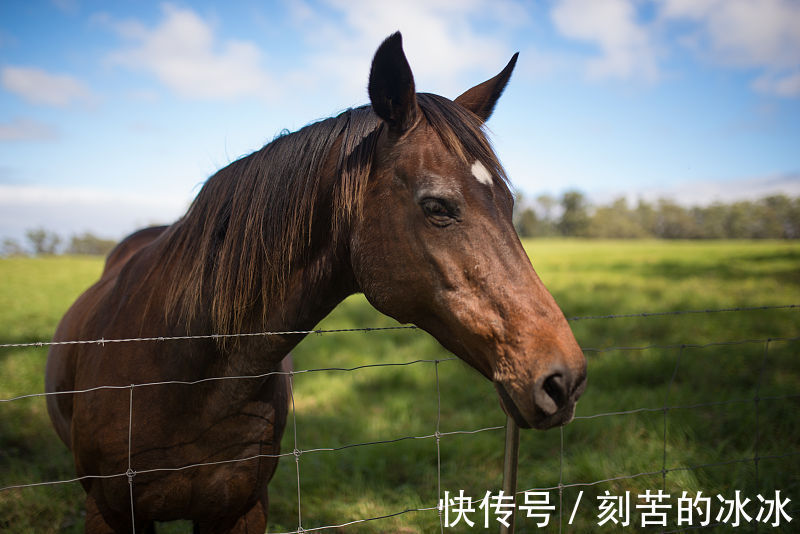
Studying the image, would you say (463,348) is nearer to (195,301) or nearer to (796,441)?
(195,301)

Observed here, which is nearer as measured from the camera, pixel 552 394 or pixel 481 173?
pixel 552 394

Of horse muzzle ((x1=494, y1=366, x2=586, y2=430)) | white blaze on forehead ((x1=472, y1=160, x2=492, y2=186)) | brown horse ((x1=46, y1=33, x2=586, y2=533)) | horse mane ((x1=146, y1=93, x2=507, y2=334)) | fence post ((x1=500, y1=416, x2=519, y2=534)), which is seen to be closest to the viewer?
horse muzzle ((x1=494, y1=366, x2=586, y2=430))

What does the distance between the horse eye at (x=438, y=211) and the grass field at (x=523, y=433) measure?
148cm

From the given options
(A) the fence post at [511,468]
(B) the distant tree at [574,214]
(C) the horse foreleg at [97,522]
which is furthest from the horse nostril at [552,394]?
(B) the distant tree at [574,214]

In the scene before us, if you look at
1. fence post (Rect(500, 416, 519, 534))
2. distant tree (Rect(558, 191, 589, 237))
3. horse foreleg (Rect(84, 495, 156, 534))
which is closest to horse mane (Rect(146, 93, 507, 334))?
horse foreleg (Rect(84, 495, 156, 534))

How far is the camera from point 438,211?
1.49 metres

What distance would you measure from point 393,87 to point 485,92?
62 cm

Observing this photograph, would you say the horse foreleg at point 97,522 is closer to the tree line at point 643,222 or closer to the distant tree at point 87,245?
the tree line at point 643,222

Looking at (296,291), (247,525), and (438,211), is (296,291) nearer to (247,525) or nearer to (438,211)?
(438,211)

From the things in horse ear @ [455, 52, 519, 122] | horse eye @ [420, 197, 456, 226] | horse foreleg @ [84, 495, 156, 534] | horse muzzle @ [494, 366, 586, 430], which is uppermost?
horse ear @ [455, 52, 519, 122]

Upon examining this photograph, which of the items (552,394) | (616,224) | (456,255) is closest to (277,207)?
(456,255)

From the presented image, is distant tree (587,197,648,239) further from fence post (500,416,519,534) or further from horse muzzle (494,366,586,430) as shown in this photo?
horse muzzle (494,366,586,430)

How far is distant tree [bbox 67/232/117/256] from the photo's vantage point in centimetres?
3756

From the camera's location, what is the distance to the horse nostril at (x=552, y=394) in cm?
124
